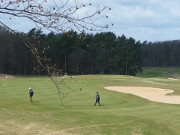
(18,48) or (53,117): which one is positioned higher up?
(18,48)

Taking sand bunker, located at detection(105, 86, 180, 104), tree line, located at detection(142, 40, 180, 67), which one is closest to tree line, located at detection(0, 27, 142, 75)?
sand bunker, located at detection(105, 86, 180, 104)

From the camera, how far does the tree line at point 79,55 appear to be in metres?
79.3

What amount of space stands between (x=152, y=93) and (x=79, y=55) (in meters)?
51.7

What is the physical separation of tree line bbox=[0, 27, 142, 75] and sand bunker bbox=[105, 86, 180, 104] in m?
38.2

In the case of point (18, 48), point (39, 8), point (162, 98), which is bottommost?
point (162, 98)

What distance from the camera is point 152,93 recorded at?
35.8 meters

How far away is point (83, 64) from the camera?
9400cm

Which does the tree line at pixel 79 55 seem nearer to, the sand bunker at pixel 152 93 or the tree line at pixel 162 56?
the sand bunker at pixel 152 93

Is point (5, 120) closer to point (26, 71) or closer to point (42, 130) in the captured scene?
point (42, 130)

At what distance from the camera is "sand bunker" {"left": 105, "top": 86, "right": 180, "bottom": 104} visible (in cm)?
3089

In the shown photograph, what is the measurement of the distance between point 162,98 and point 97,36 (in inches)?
2373

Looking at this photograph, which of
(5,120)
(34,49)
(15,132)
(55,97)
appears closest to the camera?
(34,49)

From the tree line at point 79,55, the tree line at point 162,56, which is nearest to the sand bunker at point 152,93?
the tree line at point 79,55

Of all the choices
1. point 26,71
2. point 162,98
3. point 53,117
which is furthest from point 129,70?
point 53,117
